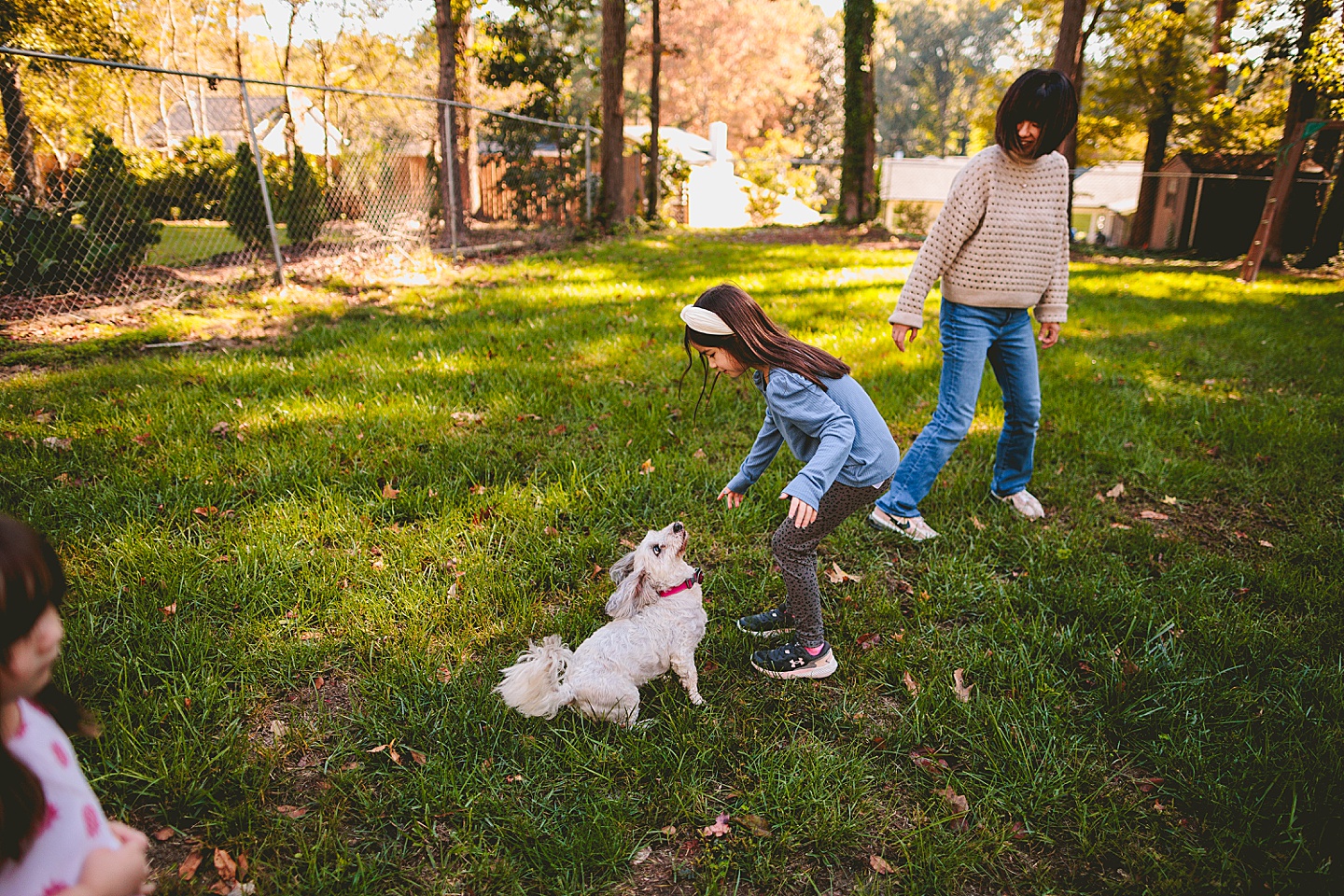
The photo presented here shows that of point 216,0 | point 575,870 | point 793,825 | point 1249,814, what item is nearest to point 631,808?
point 575,870

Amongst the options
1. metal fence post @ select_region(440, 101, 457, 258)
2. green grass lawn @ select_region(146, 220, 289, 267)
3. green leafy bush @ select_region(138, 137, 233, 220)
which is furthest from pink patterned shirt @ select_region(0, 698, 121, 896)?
metal fence post @ select_region(440, 101, 457, 258)

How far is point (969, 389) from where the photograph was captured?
12.4ft

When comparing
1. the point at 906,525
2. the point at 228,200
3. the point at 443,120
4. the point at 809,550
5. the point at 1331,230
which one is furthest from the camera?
the point at 1331,230

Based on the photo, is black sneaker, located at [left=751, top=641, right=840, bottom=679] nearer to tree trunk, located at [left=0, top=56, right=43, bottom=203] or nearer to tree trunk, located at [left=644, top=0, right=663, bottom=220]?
tree trunk, located at [left=0, top=56, right=43, bottom=203]

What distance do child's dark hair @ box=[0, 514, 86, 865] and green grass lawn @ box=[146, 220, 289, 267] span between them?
9.55 meters

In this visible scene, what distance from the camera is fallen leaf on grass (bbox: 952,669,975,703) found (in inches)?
109

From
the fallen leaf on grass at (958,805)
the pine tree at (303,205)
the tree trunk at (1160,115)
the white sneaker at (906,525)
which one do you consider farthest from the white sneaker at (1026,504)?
the tree trunk at (1160,115)

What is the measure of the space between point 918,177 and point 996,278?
36.6m

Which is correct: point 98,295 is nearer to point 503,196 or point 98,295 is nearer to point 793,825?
point 793,825

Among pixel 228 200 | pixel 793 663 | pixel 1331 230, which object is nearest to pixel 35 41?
pixel 228 200

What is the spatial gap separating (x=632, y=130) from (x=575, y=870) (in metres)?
30.4

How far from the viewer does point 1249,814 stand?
7.37 ft

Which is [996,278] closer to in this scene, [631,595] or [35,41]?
[631,595]

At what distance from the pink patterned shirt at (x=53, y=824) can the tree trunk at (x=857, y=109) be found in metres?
19.0
